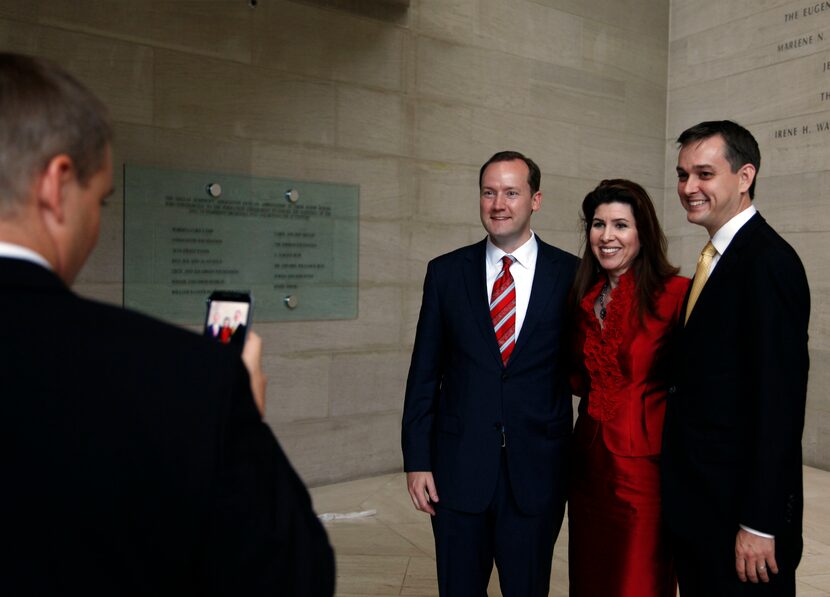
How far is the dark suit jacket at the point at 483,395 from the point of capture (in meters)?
2.60

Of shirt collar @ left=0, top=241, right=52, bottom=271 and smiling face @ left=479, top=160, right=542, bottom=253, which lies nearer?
shirt collar @ left=0, top=241, right=52, bottom=271

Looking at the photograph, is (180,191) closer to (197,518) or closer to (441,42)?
(441,42)

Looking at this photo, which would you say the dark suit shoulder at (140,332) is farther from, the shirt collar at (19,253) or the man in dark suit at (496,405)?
the man in dark suit at (496,405)

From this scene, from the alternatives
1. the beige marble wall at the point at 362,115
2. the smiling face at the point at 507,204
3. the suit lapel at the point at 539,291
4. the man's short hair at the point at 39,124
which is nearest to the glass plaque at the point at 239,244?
the beige marble wall at the point at 362,115

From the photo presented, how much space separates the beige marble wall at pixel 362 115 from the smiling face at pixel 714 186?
10.4 feet

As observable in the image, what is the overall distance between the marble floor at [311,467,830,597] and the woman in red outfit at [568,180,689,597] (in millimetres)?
1181

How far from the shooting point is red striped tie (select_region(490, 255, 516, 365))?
8.76 ft

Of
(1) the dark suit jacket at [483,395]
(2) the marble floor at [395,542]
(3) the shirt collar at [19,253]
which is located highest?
(3) the shirt collar at [19,253]

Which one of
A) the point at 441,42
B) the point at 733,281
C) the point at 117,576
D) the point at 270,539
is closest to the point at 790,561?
the point at 733,281

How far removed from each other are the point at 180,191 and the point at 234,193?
350mm

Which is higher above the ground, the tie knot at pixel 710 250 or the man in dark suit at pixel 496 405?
the tie knot at pixel 710 250

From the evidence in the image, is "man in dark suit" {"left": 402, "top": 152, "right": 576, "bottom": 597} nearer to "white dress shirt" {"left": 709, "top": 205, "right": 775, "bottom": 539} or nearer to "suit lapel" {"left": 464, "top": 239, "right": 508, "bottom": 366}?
"suit lapel" {"left": 464, "top": 239, "right": 508, "bottom": 366}

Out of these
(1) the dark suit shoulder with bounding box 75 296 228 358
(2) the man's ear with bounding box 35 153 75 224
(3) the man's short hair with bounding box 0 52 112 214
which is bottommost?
(1) the dark suit shoulder with bounding box 75 296 228 358

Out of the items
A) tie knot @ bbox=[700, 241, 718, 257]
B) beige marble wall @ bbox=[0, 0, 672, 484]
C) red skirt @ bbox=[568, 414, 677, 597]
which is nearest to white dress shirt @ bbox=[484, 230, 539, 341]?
red skirt @ bbox=[568, 414, 677, 597]
